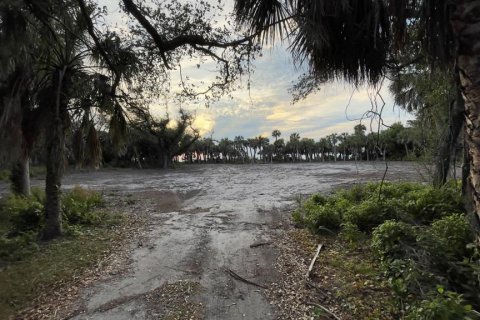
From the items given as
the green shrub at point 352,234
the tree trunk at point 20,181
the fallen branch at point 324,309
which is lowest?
the fallen branch at point 324,309

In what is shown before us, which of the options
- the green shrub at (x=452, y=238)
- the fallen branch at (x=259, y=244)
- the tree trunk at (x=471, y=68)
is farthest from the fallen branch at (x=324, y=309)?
the fallen branch at (x=259, y=244)

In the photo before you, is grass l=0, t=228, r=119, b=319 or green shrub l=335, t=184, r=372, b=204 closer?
grass l=0, t=228, r=119, b=319

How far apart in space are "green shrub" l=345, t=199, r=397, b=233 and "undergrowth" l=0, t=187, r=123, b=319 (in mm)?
5311

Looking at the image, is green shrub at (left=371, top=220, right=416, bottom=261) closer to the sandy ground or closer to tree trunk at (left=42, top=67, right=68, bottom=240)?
the sandy ground

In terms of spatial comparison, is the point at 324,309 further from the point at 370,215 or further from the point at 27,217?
the point at 27,217

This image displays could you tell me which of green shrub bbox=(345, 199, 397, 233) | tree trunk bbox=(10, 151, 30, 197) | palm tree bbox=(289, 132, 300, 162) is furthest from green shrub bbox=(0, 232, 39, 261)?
palm tree bbox=(289, 132, 300, 162)

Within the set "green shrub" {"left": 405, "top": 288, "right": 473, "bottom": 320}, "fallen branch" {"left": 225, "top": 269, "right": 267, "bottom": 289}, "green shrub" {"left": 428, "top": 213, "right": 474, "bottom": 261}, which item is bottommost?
"fallen branch" {"left": 225, "top": 269, "right": 267, "bottom": 289}

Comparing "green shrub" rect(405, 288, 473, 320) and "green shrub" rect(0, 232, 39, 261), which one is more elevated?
"green shrub" rect(405, 288, 473, 320)

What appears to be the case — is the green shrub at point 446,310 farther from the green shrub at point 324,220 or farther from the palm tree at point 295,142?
the palm tree at point 295,142

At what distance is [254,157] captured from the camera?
63.0 m

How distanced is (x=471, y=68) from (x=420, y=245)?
3156 mm

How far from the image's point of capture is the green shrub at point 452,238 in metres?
4.87

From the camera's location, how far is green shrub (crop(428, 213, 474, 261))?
16.0ft

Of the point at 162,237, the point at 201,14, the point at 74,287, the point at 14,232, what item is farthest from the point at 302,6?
the point at 14,232
